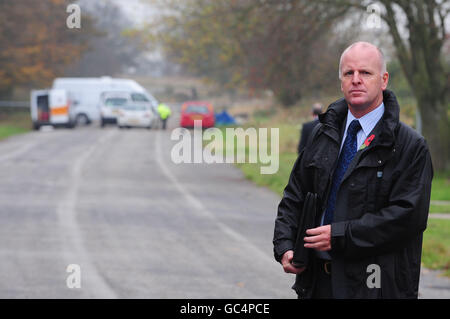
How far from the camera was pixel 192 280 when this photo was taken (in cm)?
950

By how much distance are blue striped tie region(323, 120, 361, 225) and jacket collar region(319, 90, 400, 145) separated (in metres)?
0.06

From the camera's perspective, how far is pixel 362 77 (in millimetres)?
3947

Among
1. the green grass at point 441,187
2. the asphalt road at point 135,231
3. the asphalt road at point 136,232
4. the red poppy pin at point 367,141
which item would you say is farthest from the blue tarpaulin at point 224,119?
the red poppy pin at point 367,141

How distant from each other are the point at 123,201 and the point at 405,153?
13.9m

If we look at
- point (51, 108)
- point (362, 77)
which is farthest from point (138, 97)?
point (362, 77)

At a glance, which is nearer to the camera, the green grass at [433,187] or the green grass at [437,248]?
the green grass at [437,248]

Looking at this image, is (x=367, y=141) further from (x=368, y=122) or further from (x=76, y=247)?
(x=76, y=247)

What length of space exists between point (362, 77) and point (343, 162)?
1.32 ft

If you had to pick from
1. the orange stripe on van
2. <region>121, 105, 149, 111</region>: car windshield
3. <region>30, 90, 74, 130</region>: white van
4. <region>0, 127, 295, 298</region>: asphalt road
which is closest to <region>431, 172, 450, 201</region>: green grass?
<region>0, 127, 295, 298</region>: asphalt road

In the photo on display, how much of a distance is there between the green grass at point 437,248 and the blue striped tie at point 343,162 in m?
6.99

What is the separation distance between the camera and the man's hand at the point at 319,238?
390cm

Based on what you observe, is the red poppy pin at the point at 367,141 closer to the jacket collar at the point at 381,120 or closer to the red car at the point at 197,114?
the jacket collar at the point at 381,120

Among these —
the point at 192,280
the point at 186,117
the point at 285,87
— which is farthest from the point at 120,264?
the point at 186,117
